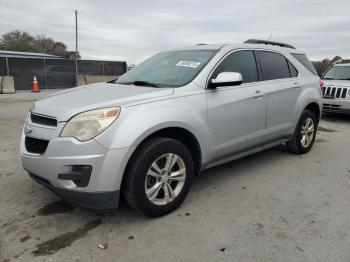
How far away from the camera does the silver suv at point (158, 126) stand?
2941mm

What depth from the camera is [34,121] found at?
131 inches

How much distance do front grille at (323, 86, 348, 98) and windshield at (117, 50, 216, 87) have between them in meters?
6.17

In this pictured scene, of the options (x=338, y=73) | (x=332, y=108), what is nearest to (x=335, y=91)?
(x=332, y=108)

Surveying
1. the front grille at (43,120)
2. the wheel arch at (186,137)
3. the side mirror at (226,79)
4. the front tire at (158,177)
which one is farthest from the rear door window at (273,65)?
the front grille at (43,120)

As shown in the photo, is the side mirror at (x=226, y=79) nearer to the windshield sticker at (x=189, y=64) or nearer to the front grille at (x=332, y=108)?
the windshield sticker at (x=189, y=64)

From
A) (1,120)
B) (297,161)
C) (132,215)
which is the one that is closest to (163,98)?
(132,215)

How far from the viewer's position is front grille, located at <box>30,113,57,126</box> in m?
3.09

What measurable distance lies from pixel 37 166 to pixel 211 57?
2207mm

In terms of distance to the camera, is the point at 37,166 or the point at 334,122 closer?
the point at 37,166

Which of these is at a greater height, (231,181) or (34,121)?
(34,121)

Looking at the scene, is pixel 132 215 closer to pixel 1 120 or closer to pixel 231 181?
pixel 231 181

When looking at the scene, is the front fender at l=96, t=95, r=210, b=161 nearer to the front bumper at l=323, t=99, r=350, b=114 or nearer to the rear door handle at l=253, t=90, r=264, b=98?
the rear door handle at l=253, t=90, r=264, b=98

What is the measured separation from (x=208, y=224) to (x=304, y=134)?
3026 millimetres

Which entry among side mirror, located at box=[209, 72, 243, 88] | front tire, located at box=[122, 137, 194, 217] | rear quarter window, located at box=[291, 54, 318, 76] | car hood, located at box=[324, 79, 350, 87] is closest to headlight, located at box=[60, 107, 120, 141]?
front tire, located at box=[122, 137, 194, 217]
